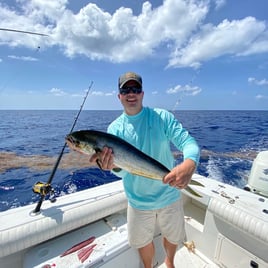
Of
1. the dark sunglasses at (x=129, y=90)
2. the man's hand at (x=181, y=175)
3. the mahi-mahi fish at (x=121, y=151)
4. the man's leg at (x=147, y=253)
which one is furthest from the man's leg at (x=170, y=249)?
the dark sunglasses at (x=129, y=90)

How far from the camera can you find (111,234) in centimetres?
215

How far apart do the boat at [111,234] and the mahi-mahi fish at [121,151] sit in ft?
3.01

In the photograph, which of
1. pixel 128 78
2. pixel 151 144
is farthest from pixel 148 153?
pixel 128 78

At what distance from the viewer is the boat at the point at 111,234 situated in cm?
176

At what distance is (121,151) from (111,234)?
4.11 feet

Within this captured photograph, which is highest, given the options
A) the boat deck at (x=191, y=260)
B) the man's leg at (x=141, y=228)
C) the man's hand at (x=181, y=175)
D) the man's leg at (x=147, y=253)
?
the man's hand at (x=181, y=175)

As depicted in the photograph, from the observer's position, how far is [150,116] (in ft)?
5.62

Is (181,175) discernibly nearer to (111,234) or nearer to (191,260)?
(111,234)

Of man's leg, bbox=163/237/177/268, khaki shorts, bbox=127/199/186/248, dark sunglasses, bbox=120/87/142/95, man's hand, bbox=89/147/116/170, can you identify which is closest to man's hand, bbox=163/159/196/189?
man's hand, bbox=89/147/116/170

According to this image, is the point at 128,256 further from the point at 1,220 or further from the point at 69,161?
the point at 69,161

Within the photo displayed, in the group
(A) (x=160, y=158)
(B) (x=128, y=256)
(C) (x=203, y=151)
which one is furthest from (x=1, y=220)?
(C) (x=203, y=151)

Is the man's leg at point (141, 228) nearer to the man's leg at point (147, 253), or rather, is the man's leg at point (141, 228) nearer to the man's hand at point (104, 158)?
the man's leg at point (147, 253)

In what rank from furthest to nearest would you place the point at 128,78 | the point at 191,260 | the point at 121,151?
the point at 191,260 < the point at 128,78 < the point at 121,151

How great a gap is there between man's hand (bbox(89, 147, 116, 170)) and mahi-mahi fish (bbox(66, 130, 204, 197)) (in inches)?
0.9
